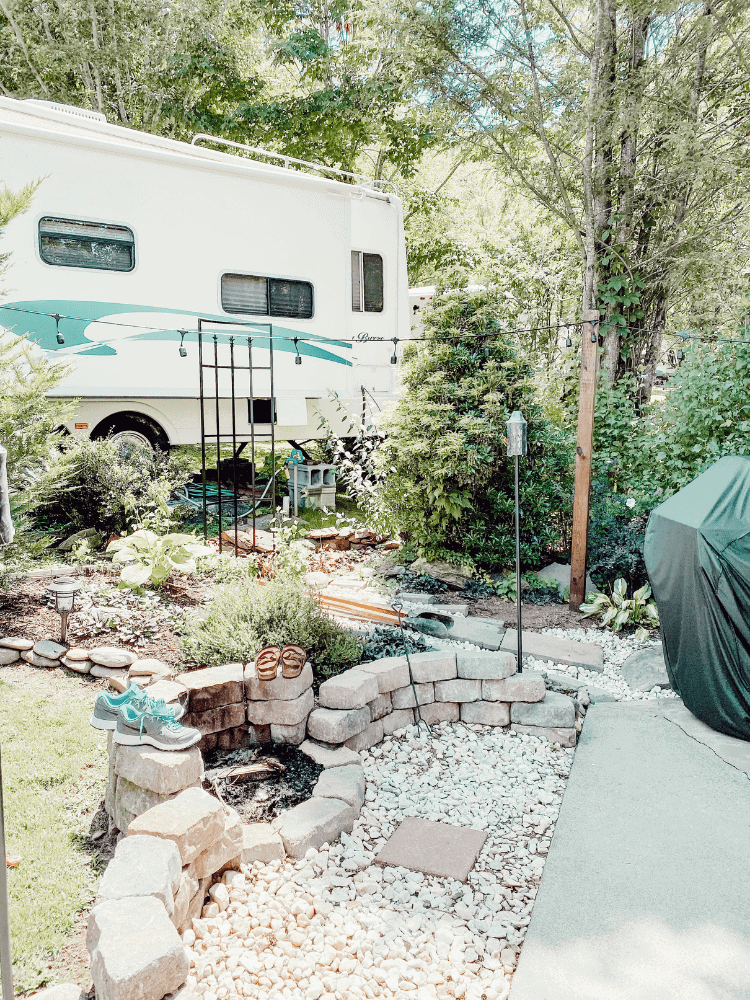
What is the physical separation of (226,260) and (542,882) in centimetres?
635

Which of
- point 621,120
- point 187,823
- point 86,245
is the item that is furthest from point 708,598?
point 86,245

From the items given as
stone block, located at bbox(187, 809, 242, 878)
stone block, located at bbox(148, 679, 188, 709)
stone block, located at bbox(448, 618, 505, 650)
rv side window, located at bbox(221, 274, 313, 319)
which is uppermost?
rv side window, located at bbox(221, 274, 313, 319)

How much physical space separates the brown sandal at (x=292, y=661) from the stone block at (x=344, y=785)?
451mm

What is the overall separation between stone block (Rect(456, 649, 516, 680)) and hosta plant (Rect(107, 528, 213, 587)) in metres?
2.01

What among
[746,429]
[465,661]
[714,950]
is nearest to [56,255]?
[465,661]

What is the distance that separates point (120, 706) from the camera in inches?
110

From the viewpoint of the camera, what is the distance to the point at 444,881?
2668mm

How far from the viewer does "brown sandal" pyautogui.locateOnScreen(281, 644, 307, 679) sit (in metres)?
3.37

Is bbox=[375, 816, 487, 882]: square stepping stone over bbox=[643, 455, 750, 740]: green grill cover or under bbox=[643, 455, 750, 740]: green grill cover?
under

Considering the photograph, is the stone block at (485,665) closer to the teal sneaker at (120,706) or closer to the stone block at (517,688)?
the stone block at (517,688)

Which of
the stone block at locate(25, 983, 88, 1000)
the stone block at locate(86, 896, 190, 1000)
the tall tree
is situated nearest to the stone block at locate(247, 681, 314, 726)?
the stone block at locate(86, 896, 190, 1000)

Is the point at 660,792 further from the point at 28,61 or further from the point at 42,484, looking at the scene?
the point at 28,61

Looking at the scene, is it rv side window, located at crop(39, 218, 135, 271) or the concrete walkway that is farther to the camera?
rv side window, located at crop(39, 218, 135, 271)

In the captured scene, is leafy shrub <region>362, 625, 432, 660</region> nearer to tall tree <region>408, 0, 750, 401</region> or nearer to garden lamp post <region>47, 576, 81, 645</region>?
garden lamp post <region>47, 576, 81, 645</region>
